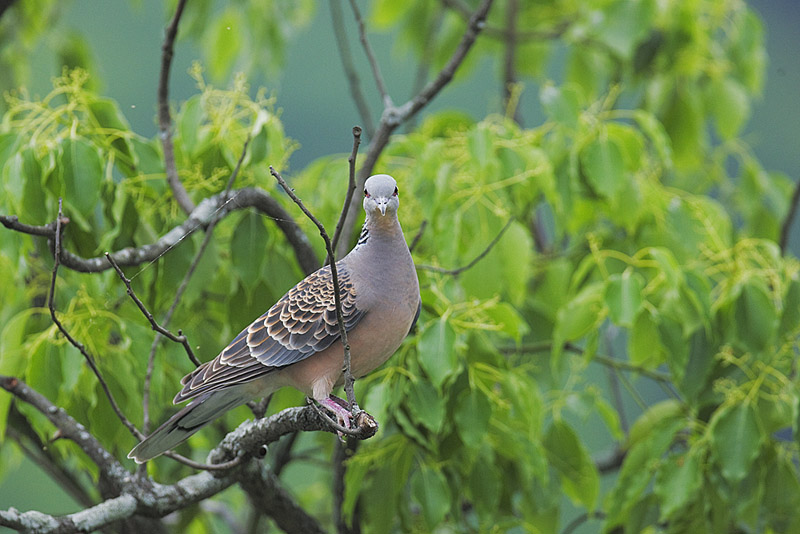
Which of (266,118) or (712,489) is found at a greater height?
(266,118)

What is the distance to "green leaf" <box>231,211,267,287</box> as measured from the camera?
1.78 meters

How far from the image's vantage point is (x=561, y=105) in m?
2.24

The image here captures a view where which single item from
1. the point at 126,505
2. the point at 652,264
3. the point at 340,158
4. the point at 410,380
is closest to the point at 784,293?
the point at 652,264

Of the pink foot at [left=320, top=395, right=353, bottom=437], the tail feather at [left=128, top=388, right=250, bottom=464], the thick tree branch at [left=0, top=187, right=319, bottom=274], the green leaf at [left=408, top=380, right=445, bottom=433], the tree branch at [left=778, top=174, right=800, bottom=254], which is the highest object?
the thick tree branch at [left=0, top=187, right=319, bottom=274]

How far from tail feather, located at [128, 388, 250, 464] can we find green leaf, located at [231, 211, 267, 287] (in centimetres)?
55

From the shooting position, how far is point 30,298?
230cm

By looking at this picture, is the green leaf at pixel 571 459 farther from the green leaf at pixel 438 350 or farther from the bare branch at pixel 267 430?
the bare branch at pixel 267 430

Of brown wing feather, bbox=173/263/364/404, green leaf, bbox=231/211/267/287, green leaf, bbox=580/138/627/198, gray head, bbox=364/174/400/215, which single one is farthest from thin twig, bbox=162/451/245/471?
green leaf, bbox=580/138/627/198

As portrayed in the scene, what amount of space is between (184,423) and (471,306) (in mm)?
830

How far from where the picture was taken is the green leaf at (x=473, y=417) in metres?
1.83

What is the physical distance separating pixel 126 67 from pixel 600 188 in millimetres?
3378

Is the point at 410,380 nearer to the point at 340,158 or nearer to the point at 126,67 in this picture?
the point at 340,158

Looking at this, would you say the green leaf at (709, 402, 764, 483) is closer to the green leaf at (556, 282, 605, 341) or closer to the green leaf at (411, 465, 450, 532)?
the green leaf at (556, 282, 605, 341)

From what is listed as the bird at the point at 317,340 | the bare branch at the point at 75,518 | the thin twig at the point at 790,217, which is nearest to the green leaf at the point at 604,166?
the thin twig at the point at 790,217
